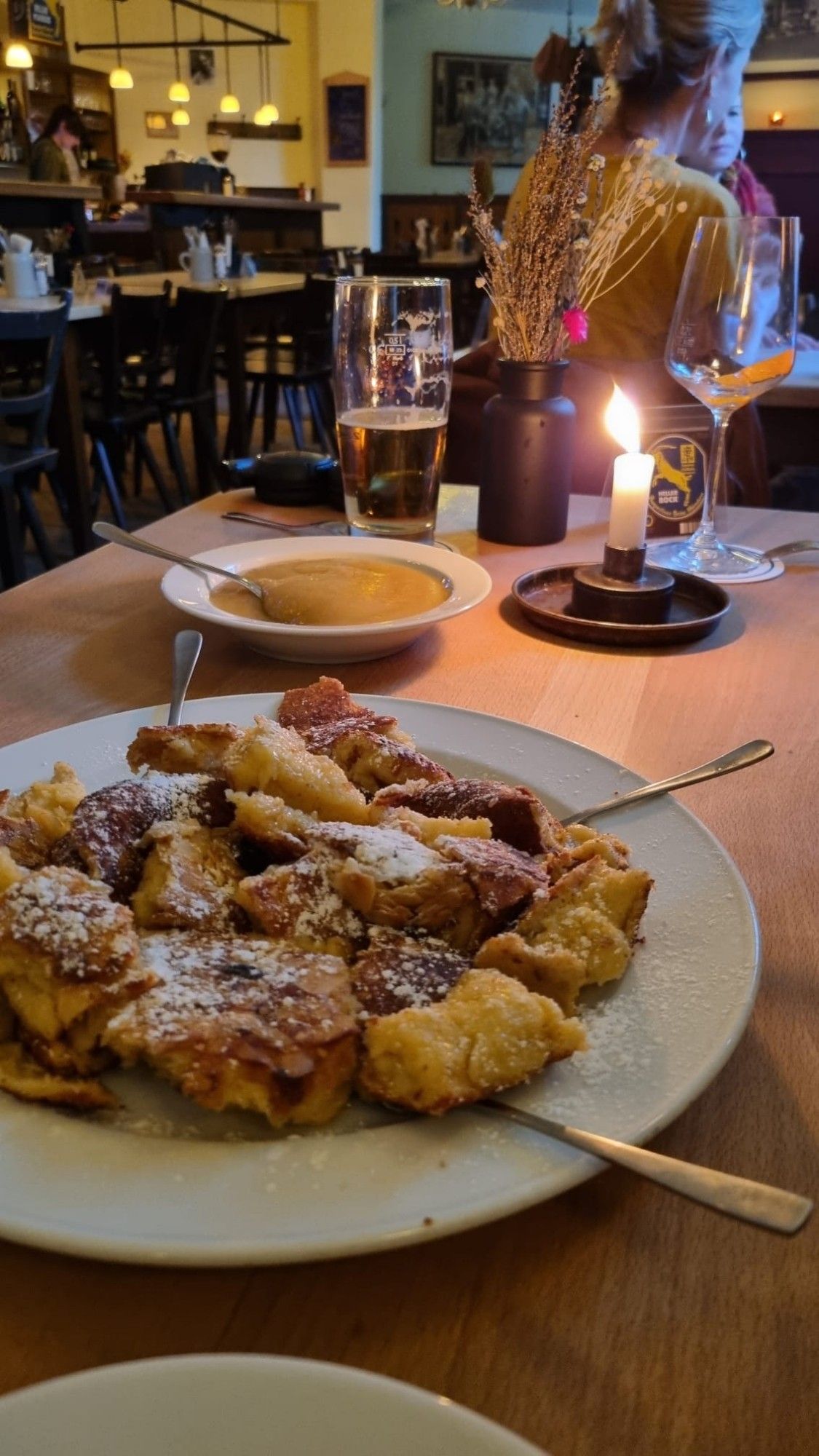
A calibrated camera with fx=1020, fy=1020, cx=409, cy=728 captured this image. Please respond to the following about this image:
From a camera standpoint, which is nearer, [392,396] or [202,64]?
[392,396]

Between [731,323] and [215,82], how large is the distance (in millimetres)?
13090

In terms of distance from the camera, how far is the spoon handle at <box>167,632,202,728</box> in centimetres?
91

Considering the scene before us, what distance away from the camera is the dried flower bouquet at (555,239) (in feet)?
4.63

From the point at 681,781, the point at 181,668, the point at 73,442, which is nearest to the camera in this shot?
the point at 681,781

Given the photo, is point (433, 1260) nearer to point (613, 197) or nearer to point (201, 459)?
point (613, 197)

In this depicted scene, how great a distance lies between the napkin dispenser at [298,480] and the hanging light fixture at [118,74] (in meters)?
11.8

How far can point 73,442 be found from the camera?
4410 millimetres

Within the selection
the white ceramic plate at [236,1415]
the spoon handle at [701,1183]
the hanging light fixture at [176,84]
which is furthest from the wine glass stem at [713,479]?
the hanging light fixture at [176,84]

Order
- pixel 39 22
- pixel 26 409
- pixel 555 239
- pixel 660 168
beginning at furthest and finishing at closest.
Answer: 1. pixel 39 22
2. pixel 26 409
3. pixel 660 168
4. pixel 555 239

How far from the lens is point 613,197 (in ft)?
5.18

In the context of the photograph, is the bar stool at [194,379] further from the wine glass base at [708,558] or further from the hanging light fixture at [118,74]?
the hanging light fixture at [118,74]

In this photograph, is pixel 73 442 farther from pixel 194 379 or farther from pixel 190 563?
pixel 190 563

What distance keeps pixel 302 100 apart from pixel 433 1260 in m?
13.7

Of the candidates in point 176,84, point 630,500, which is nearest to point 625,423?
point 630,500
